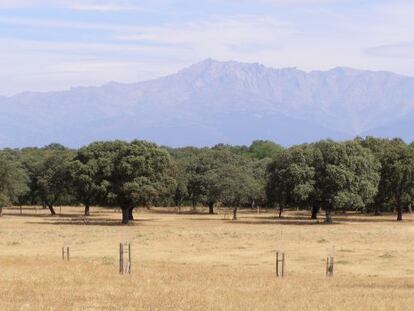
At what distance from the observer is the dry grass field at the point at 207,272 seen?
25.1m

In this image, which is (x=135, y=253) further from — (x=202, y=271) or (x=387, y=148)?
(x=387, y=148)

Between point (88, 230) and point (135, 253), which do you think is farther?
point (88, 230)

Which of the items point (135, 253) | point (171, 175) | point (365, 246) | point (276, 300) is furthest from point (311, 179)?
point (276, 300)

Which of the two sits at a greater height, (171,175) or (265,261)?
(171,175)

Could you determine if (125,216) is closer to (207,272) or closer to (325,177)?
(325,177)

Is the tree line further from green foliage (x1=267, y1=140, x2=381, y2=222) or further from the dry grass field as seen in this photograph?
the dry grass field

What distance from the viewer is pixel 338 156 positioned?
10256 centimetres

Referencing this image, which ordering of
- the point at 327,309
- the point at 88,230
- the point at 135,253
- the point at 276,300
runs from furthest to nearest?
the point at 88,230
the point at 135,253
the point at 276,300
the point at 327,309

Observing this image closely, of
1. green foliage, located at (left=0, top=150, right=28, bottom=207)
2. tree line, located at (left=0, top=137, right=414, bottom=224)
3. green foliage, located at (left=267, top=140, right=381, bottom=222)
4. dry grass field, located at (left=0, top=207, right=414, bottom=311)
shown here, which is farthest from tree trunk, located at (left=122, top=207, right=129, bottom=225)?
green foliage, located at (left=0, top=150, right=28, bottom=207)

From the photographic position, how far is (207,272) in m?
38.3

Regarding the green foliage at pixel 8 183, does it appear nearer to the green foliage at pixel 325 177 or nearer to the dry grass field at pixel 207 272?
the dry grass field at pixel 207 272

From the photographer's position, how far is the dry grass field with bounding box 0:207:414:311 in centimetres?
2506

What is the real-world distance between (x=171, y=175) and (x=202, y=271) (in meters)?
63.2

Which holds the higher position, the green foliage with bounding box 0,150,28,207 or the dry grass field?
the green foliage with bounding box 0,150,28,207
